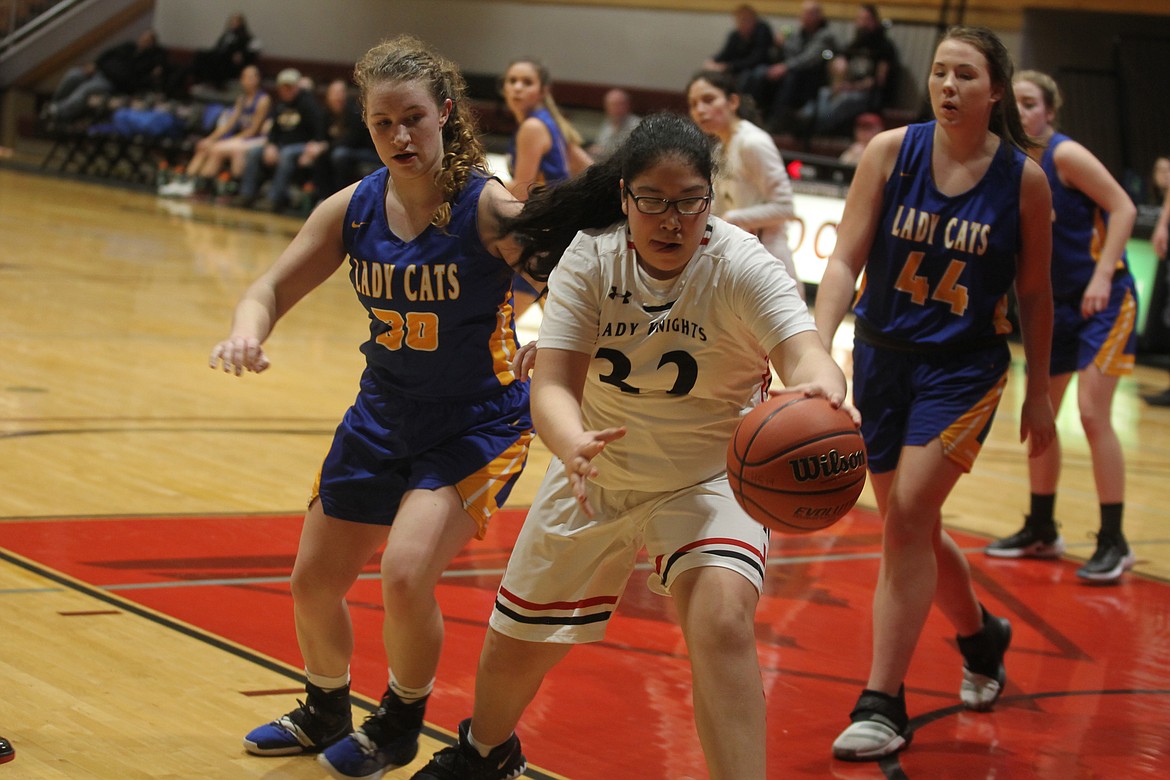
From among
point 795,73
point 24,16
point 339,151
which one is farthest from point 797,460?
point 24,16

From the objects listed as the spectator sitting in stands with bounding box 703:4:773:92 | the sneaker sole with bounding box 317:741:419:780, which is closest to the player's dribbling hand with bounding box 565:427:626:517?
the sneaker sole with bounding box 317:741:419:780

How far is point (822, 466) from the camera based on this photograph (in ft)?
8.70

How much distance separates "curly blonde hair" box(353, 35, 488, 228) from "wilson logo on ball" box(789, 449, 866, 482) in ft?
3.59

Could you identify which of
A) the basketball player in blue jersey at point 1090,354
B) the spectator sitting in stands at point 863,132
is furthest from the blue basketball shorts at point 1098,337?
the spectator sitting in stands at point 863,132

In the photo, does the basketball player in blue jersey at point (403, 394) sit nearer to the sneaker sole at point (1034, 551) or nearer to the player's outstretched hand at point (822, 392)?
the player's outstretched hand at point (822, 392)

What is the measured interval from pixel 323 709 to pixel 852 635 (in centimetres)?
198

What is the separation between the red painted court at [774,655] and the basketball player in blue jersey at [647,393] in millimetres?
555

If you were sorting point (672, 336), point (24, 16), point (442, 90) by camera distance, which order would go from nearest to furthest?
point (672, 336) → point (442, 90) → point (24, 16)

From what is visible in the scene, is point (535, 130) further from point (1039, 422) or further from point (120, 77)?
point (120, 77)

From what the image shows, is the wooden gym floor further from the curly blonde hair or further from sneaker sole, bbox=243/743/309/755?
the curly blonde hair

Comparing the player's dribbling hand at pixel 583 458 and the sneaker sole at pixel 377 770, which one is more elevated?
the player's dribbling hand at pixel 583 458

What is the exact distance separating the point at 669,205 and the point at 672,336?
277 mm

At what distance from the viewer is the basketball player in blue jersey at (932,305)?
12.1 feet

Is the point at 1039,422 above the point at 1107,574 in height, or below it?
above
